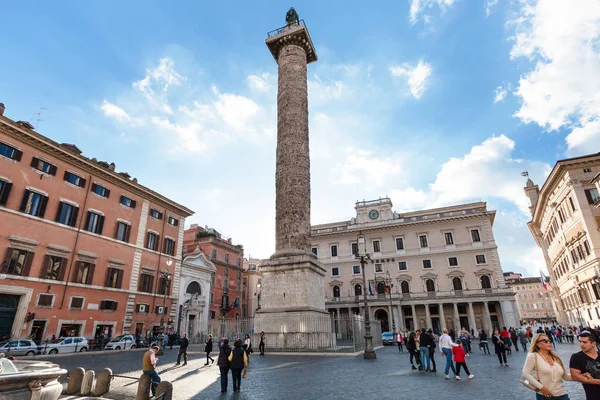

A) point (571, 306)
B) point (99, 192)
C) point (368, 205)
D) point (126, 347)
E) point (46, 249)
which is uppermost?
point (368, 205)

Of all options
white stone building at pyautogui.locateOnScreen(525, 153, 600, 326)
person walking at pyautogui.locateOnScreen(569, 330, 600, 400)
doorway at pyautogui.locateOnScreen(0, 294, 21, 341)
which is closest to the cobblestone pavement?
person walking at pyautogui.locateOnScreen(569, 330, 600, 400)

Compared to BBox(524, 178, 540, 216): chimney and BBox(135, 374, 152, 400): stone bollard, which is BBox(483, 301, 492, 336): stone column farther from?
BBox(135, 374, 152, 400): stone bollard

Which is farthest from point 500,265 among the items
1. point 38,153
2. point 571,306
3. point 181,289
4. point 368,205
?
point 38,153

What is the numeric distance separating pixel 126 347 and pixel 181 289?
26.4 ft

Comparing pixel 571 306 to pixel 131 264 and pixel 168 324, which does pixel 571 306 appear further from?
pixel 131 264

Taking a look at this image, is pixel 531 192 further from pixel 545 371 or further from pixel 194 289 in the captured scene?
pixel 545 371

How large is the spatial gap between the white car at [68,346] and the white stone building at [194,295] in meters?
9.46

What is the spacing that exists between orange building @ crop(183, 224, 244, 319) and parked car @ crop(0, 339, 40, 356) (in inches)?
759

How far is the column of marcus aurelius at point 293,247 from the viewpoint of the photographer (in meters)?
14.5

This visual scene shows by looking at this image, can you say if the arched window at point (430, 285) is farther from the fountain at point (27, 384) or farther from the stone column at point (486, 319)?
the fountain at point (27, 384)

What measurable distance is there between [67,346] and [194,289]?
13605 mm

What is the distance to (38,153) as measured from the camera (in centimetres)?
1975

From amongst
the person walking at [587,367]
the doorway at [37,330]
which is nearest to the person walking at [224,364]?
the person walking at [587,367]

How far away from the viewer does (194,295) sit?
1181 inches
